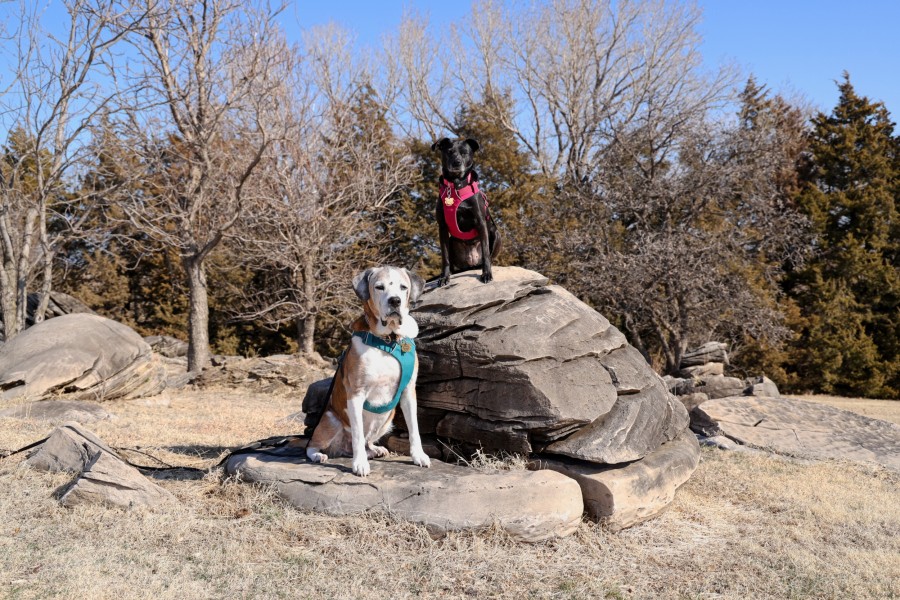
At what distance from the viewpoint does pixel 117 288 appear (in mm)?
20172

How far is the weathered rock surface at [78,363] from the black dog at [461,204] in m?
→ 7.41

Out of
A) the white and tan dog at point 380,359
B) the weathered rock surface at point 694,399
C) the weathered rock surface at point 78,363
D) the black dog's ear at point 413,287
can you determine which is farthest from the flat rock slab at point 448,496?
the weathered rock surface at point 694,399

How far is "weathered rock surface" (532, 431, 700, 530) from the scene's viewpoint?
197 inches

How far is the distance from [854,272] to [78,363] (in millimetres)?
17895

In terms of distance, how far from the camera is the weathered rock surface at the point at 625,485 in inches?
197

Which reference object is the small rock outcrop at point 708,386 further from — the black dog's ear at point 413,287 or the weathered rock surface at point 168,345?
the weathered rock surface at point 168,345

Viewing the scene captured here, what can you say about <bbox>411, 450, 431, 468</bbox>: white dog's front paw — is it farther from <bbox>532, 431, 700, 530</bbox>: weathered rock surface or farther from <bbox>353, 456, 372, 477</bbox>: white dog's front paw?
<bbox>532, 431, 700, 530</bbox>: weathered rock surface

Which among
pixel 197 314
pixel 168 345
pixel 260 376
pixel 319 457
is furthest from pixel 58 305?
pixel 319 457

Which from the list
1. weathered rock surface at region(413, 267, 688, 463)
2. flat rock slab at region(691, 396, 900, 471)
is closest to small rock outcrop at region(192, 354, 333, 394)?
flat rock slab at region(691, 396, 900, 471)

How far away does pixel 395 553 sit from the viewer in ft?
14.2

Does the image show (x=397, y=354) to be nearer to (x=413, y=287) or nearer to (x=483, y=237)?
(x=413, y=287)

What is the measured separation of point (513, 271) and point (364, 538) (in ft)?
8.93

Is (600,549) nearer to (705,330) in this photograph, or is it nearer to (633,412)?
(633,412)

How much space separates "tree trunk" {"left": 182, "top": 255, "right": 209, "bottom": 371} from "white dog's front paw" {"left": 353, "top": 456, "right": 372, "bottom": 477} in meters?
10.7
